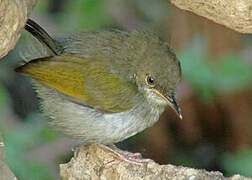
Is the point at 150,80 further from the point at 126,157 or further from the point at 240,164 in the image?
the point at 240,164

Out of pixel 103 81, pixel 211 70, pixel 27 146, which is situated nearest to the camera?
pixel 103 81

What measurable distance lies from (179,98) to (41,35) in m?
1.83

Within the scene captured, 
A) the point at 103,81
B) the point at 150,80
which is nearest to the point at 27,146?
the point at 103,81

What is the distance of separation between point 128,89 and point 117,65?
19 cm

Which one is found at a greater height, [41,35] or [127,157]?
[41,35]

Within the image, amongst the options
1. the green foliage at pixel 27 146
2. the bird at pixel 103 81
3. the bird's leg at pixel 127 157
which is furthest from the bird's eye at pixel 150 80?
the green foliage at pixel 27 146

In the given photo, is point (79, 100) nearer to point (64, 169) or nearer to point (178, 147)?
point (64, 169)

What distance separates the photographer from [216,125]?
6242mm

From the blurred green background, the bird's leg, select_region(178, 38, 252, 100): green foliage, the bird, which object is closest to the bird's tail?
the bird

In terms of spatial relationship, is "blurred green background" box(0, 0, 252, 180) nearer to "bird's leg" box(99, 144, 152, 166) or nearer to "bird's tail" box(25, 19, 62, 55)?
"bird's tail" box(25, 19, 62, 55)

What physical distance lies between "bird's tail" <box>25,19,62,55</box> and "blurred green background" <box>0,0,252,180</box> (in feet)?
0.99

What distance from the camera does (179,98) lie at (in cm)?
586

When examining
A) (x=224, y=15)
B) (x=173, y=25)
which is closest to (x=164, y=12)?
(x=173, y=25)

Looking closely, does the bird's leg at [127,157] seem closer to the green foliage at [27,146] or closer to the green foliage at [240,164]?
the green foliage at [27,146]
